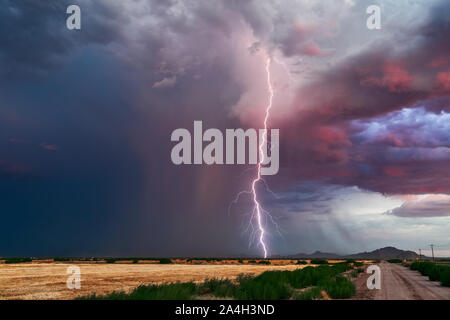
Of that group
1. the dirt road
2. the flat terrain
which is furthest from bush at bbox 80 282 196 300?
the dirt road

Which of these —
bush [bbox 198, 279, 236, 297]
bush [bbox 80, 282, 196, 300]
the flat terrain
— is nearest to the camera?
bush [bbox 80, 282, 196, 300]

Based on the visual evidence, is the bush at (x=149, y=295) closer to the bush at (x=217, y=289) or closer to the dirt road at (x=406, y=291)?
the bush at (x=217, y=289)

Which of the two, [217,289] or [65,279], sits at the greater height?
[217,289]

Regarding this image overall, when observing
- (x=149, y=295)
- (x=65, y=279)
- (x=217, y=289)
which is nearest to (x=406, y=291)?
(x=217, y=289)

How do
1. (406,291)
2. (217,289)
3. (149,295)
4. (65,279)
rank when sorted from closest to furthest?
(149,295) → (217,289) → (406,291) → (65,279)

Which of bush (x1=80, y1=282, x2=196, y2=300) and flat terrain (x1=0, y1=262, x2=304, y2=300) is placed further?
flat terrain (x1=0, y1=262, x2=304, y2=300)

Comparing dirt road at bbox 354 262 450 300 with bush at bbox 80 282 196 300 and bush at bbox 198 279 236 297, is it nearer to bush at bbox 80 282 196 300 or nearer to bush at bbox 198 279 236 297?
bush at bbox 198 279 236 297

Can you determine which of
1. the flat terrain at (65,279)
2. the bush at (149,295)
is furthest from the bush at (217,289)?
the flat terrain at (65,279)

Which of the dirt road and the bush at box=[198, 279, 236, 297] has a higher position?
the bush at box=[198, 279, 236, 297]

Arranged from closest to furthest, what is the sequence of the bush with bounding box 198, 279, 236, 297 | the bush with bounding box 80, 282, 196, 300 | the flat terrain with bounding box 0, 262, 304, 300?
the bush with bounding box 80, 282, 196, 300 → the bush with bounding box 198, 279, 236, 297 → the flat terrain with bounding box 0, 262, 304, 300

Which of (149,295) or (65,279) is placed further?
(65,279)

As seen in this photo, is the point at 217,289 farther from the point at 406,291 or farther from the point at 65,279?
the point at 65,279
